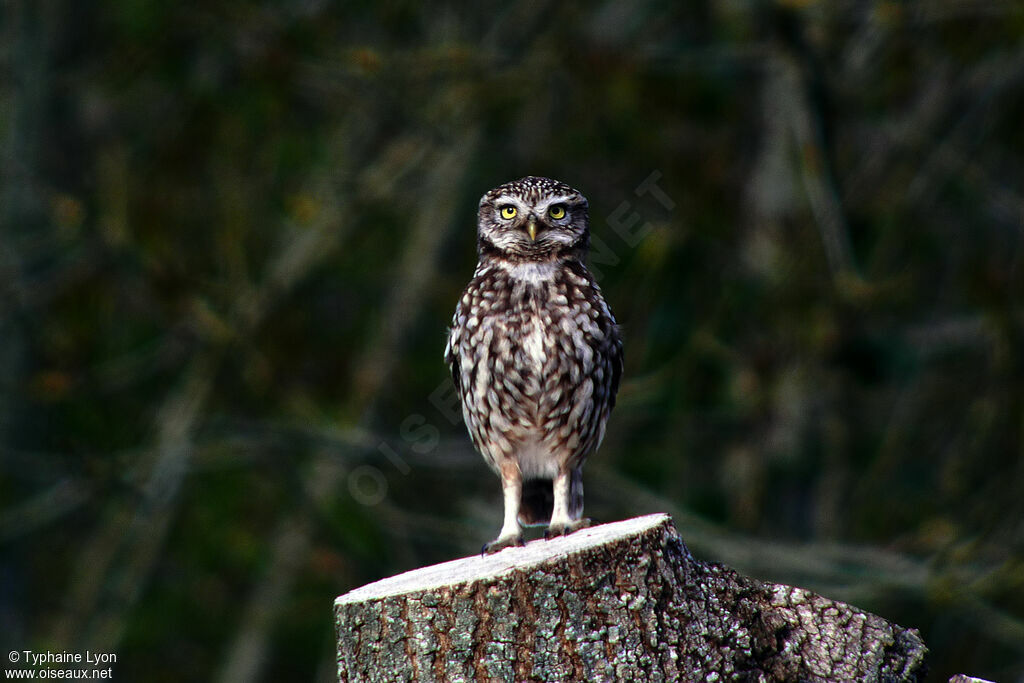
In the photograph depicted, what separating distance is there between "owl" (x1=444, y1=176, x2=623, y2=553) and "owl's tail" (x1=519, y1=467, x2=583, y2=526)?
294 mm

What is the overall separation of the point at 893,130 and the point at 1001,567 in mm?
2396

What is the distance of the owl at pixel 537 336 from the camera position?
3.93m

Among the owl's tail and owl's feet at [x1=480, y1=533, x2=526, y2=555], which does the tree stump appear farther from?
the owl's tail

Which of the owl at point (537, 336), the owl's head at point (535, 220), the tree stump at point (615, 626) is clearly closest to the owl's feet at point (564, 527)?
the owl at point (537, 336)

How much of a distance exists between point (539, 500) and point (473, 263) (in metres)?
3.59

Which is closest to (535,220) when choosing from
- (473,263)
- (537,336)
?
(537,336)

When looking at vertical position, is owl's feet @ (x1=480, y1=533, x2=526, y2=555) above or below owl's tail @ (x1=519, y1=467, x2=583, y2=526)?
below

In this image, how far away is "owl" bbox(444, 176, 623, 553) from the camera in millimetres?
3926

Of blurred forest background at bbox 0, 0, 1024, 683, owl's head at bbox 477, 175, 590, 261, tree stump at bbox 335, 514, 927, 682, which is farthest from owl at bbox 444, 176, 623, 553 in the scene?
blurred forest background at bbox 0, 0, 1024, 683

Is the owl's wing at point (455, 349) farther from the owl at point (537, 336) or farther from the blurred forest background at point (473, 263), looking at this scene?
the blurred forest background at point (473, 263)

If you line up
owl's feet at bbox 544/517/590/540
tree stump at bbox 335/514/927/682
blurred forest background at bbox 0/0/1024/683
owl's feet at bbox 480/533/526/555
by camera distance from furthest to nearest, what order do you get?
blurred forest background at bbox 0/0/1024/683 < owl's feet at bbox 544/517/590/540 < owl's feet at bbox 480/533/526/555 < tree stump at bbox 335/514/927/682

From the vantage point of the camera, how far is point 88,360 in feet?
24.1

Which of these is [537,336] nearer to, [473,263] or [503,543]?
[503,543]

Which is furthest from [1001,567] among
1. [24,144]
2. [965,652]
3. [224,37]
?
[24,144]
